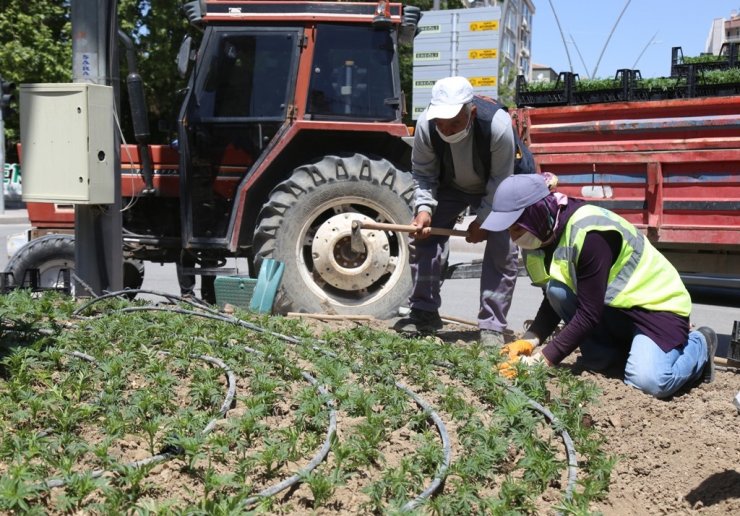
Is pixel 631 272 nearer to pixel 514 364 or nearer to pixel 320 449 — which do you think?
pixel 514 364

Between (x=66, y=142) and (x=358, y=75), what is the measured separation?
251cm

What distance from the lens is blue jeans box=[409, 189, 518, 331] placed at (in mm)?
6270

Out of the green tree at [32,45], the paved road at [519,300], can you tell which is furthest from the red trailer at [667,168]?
the green tree at [32,45]

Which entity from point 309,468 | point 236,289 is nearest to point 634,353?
point 309,468

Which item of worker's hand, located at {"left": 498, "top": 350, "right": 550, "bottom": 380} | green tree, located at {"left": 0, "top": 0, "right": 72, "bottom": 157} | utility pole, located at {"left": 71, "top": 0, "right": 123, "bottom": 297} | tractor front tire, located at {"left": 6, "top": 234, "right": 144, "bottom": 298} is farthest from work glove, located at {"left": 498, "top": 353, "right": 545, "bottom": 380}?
green tree, located at {"left": 0, "top": 0, "right": 72, "bottom": 157}

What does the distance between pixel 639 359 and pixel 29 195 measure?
15.5 feet

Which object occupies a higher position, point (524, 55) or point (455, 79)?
point (524, 55)

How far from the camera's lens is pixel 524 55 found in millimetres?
102938

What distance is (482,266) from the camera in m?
6.57

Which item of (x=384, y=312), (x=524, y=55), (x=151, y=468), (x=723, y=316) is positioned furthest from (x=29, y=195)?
(x=524, y=55)

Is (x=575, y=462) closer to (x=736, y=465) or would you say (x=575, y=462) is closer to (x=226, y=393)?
(x=736, y=465)

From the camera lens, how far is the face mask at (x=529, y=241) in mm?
4996

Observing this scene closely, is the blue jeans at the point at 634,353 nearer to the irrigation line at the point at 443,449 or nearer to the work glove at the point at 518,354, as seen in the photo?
the work glove at the point at 518,354

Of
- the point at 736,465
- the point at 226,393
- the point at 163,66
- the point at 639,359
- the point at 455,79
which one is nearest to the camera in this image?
the point at 736,465
